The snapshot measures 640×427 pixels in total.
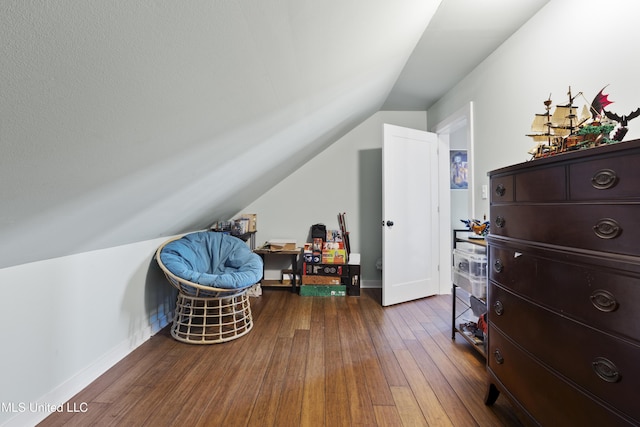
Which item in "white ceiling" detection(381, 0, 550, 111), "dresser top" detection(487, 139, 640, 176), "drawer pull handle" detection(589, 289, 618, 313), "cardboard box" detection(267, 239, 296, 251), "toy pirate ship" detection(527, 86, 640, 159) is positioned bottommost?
"cardboard box" detection(267, 239, 296, 251)

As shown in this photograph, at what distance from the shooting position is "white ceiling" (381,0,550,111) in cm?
174

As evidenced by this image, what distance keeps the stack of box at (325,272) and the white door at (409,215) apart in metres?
0.54

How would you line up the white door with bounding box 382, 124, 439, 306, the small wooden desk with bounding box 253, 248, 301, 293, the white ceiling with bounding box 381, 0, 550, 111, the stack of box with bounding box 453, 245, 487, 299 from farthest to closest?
the small wooden desk with bounding box 253, 248, 301, 293
the white door with bounding box 382, 124, 439, 306
the stack of box with bounding box 453, 245, 487, 299
the white ceiling with bounding box 381, 0, 550, 111

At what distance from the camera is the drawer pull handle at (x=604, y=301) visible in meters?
0.82

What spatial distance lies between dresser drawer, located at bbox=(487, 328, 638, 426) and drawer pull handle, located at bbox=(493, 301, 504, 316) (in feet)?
0.31

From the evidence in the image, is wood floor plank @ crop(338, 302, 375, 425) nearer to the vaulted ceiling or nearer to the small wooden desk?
the small wooden desk

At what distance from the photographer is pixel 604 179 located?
0.86m

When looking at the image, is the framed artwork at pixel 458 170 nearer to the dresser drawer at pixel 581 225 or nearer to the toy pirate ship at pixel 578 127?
the toy pirate ship at pixel 578 127

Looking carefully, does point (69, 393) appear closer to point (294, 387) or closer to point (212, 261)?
point (294, 387)

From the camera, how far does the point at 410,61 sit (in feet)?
7.99

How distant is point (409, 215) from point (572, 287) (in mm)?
2186

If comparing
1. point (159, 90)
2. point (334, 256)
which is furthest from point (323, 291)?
point (159, 90)

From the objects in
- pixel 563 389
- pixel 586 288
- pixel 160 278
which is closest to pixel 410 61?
pixel 586 288

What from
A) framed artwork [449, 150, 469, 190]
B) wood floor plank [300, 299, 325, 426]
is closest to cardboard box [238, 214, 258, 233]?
wood floor plank [300, 299, 325, 426]
